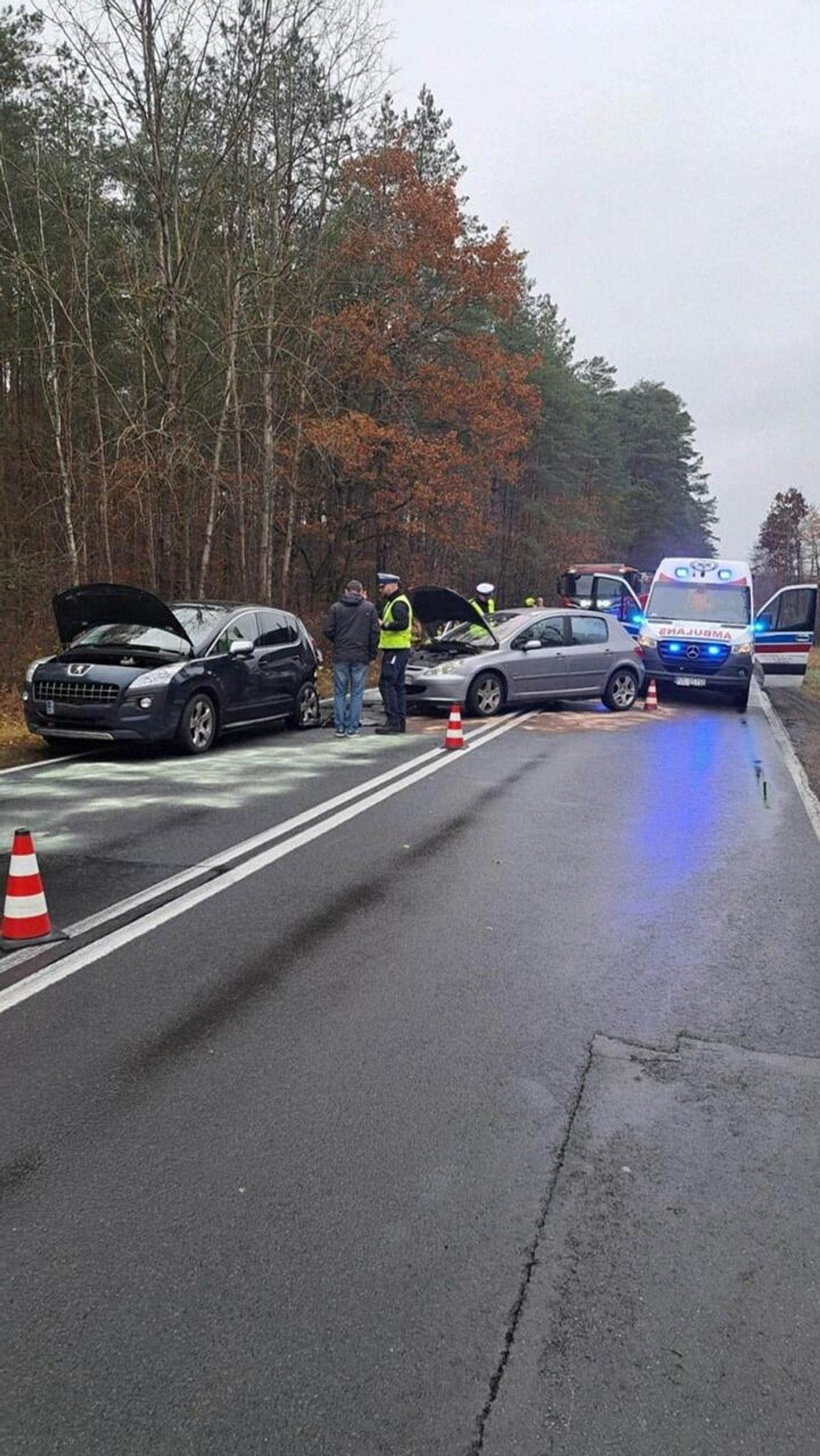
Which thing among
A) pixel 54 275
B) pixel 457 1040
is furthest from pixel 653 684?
pixel 457 1040

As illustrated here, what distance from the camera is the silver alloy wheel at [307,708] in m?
12.7

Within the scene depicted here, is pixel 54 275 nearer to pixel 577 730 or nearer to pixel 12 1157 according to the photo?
pixel 577 730

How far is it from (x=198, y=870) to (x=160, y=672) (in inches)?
174

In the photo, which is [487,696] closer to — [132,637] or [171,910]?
[132,637]

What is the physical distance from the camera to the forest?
636 inches

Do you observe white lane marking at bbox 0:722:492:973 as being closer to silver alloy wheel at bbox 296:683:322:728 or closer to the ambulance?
silver alloy wheel at bbox 296:683:322:728

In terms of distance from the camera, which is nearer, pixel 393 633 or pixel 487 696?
pixel 393 633

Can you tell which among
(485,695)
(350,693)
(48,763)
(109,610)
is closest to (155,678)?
(48,763)

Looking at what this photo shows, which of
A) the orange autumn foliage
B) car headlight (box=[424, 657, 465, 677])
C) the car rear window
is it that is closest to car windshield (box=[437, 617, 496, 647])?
car headlight (box=[424, 657, 465, 677])

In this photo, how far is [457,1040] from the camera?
3867mm

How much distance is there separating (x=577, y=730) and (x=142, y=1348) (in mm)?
11721

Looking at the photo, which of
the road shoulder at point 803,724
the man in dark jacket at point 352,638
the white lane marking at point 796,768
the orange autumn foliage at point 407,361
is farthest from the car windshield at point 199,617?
the orange autumn foliage at point 407,361

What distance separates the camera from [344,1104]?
3.37 m

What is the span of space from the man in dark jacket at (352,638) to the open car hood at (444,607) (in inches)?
91.5
